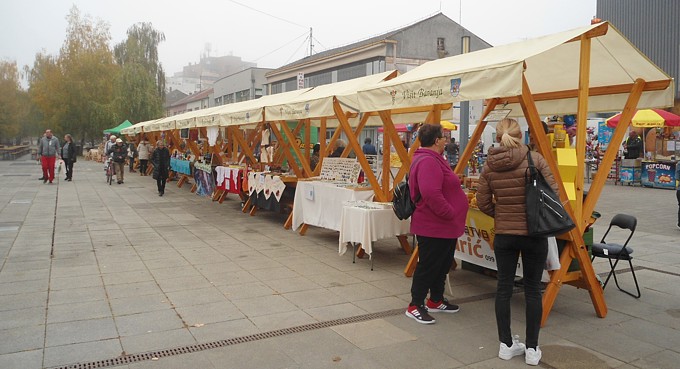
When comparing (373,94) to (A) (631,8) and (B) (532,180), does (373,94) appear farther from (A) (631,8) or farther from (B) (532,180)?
(A) (631,8)

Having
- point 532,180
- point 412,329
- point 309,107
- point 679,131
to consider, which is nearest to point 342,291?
point 412,329

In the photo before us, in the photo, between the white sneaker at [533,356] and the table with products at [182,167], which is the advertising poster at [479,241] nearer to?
the white sneaker at [533,356]

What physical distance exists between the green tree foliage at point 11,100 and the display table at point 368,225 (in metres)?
49.3

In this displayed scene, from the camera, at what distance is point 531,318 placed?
3.89 metres

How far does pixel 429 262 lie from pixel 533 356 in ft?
3.99

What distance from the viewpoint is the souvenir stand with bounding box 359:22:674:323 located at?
15.1ft

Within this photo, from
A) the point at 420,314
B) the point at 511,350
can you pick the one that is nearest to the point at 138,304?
the point at 420,314

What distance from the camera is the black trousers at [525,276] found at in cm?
388

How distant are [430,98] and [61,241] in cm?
641

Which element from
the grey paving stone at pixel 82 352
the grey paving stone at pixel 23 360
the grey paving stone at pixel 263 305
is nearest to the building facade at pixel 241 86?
the grey paving stone at pixel 263 305

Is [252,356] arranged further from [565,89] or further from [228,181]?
[228,181]

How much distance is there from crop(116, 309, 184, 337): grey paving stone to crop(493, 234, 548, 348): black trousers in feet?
8.89

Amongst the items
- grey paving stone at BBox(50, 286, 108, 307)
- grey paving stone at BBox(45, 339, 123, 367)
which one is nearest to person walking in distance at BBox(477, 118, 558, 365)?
grey paving stone at BBox(45, 339, 123, 367)

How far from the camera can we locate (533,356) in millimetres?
3861
